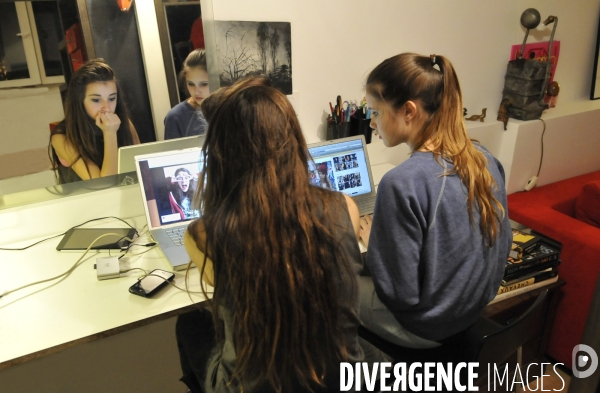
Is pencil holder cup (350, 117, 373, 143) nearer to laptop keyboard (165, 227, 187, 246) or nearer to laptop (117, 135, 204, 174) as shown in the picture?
laptop (117, 135, 204, 174)

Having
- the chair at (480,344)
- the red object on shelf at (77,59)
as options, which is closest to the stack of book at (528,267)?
the chair at (480,344)

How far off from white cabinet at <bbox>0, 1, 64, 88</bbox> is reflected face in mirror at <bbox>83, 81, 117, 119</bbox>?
12 centimetres

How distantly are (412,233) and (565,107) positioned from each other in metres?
2.00

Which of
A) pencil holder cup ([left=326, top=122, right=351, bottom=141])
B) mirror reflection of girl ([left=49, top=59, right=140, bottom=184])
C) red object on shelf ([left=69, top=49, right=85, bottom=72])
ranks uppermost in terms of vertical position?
red object on shelf ([left=69, top=49, right=85, bottom=72])

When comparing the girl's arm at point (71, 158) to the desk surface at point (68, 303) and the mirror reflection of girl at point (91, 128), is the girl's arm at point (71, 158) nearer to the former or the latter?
the mirror reflection of girl at point (91, 128)

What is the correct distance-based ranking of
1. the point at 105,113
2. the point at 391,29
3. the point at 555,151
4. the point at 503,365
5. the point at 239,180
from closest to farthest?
1. the point at 239,180
2. the point at 105,113
3. the point at 503,365
4. the point at 391,29
5. the point at 555,151

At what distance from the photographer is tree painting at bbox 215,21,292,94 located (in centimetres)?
165

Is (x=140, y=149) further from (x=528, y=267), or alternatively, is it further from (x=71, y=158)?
(x=528, y=267)

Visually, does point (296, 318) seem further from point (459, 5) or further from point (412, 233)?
point (459, 5)

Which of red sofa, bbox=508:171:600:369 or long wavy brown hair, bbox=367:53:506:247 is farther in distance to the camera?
red sofa, bbox=508:171:600:369

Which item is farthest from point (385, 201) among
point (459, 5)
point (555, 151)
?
point (555, 151)

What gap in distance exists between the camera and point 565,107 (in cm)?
253

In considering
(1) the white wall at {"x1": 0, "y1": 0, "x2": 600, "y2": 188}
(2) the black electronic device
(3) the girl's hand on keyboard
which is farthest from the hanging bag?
(2) the black electronic device

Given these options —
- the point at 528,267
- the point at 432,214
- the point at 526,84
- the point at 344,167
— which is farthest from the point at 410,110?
the point at 526,84
